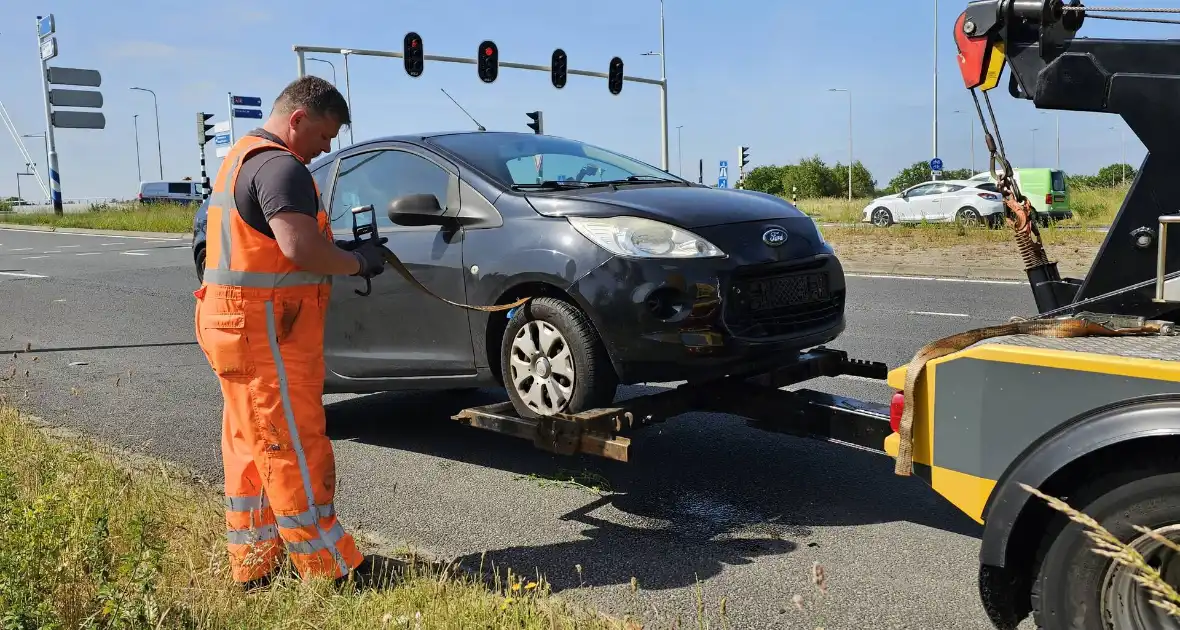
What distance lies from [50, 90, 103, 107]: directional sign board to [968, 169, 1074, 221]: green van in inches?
1114

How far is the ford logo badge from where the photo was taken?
433cm

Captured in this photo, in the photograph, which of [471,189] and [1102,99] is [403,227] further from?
[1102,99]

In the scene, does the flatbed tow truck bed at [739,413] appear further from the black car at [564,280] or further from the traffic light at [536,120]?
the traffic light at [536,120]

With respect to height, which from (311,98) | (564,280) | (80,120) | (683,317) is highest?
(80,120)

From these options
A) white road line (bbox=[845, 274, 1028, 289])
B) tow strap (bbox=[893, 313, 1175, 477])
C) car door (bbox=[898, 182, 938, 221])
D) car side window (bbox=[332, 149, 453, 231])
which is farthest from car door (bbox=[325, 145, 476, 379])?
car door (bbox=[898, 182, 938, 221])

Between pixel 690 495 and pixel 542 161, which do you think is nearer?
pixel 690 495

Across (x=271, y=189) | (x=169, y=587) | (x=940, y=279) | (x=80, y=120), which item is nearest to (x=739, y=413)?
(x=271, y=189)

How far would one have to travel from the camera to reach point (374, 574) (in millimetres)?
3580

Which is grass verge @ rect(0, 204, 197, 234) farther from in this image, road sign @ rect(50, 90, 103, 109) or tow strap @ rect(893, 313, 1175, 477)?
tow strap @ rect(893, 313, 1175, 477)

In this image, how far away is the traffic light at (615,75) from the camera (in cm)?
2966

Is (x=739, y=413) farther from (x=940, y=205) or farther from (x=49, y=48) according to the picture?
(x=49, y=48)

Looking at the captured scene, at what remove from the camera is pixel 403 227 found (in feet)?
16.6

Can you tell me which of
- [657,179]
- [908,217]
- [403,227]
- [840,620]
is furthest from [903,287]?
[908,217]

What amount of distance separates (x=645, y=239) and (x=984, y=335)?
5.38 ft
